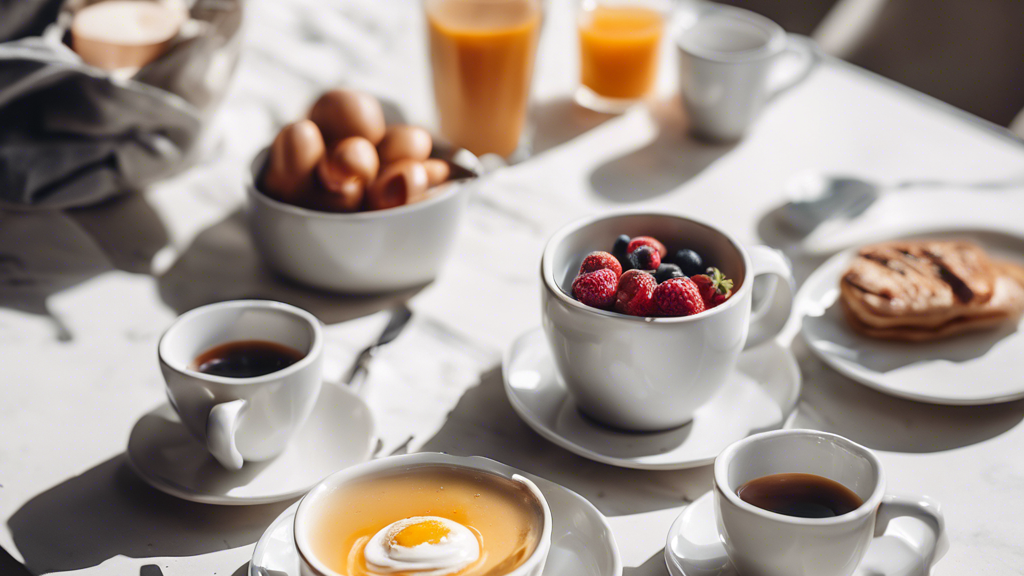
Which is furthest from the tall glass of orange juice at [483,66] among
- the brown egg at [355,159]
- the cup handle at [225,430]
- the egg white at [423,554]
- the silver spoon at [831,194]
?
the egg white at [423,554]

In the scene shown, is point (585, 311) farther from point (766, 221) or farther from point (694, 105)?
point (694, 105)

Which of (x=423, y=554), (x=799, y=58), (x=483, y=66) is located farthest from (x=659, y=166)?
(x=423, y=554)

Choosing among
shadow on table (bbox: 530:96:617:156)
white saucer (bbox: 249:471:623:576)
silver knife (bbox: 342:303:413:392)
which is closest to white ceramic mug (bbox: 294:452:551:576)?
white saucer (bbox: 249:471:623:576)

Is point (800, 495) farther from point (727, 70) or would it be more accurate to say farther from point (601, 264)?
point (727, 70)

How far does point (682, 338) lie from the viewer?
74 cm

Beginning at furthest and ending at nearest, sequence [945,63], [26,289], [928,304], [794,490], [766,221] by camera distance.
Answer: [945,63]
[766,221]
[26,289]
[928,304]
[794,490]

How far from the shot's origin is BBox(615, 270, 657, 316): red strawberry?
29.5 inches

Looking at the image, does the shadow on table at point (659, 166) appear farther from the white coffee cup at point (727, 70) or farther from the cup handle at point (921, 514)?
the cup handle at point (921, 514)

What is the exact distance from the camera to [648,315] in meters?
0.75

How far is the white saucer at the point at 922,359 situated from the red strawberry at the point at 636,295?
0.83 ft

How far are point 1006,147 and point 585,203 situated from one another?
0.65 metres

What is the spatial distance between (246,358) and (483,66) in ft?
1.98

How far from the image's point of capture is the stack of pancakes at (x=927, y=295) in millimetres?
917

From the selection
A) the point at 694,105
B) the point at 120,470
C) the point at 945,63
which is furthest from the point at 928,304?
the point at 945,63
